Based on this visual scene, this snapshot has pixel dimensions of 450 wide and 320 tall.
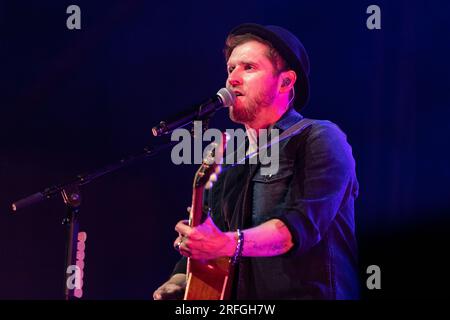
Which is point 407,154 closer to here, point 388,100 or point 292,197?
point 388,100

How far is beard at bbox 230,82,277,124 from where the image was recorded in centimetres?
307

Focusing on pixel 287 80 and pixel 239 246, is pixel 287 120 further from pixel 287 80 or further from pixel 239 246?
pixel 239 246

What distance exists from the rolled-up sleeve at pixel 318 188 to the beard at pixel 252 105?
0.36 metres

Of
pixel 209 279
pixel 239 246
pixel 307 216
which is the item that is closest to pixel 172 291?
pixel 209 279

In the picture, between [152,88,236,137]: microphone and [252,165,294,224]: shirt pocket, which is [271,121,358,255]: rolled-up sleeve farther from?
[152,88,236,137]: microphone

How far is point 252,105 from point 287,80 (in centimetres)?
28

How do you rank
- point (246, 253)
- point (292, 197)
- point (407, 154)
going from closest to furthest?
1. point (246, 253)
2. point (292, 197)
3. point (407, 154)

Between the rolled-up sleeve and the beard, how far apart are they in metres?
0.36

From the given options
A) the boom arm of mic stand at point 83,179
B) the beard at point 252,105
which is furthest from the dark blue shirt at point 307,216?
the boom arm of mic stand at point 83,179

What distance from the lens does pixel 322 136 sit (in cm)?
277

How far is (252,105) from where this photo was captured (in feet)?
10.1

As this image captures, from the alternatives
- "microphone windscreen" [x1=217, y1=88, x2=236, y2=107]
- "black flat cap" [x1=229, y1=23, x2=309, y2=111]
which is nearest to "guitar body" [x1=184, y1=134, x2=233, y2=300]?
"microphone windscreen" [x1=217, y1=88, x2=236, y2=107]

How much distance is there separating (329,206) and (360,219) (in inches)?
62.6

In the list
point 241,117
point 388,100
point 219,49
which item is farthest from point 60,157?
point 388,100
